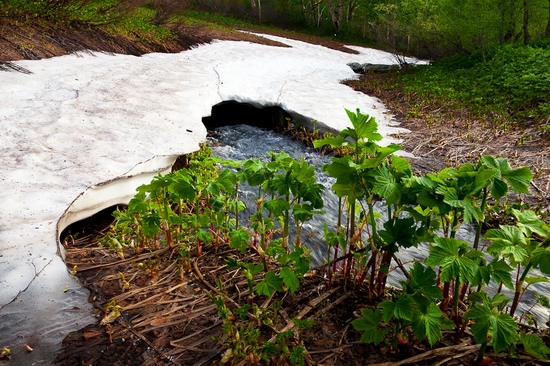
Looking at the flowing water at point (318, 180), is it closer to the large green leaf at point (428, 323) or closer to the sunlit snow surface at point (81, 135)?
the sunlit snow surface at point (81, 135)

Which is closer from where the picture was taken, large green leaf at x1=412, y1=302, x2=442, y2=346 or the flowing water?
large green leaf at x1=412, y1=302, x2=442, y2=346

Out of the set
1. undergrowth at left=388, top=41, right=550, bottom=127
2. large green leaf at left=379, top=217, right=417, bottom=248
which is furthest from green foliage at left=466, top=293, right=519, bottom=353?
undergrowth at left=388, top=41, right=550, bottom=127

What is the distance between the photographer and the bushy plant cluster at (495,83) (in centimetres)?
809

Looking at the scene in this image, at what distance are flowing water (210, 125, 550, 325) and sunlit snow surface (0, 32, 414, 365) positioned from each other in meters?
0.62

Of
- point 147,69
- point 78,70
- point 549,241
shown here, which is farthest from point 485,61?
point 549,241

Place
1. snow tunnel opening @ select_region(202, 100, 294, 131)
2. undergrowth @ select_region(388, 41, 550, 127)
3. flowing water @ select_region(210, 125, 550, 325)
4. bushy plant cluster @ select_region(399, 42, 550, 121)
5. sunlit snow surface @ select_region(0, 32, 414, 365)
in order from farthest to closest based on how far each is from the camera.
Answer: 1. bushy plant cluster @ select_region(399, 42, 550, 121)
2. undergrowth @ select_region(388, 41, 550, 127)
3. snow tunnel opening @ select_region(202, 100, 294, 131)
4. flowing water @ select_region(210, 125, 550, 325)
5. sunlit snow surface @ select_region(0, 32, 414, 365)

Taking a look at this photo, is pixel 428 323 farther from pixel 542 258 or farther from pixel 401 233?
pixel 542 258

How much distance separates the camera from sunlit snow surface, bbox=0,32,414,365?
2.03 meters

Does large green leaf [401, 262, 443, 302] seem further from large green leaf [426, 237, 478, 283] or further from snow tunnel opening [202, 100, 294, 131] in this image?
snow tunnel opening [202, 100, 294, 131]

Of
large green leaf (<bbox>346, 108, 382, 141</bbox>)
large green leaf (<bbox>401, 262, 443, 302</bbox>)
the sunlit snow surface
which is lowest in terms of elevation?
the sunlit snow surface

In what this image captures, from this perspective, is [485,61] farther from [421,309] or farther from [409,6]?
[421,309]

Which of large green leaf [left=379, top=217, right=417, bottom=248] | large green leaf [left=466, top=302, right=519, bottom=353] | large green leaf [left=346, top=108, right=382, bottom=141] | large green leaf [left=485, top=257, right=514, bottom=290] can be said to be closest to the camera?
large green leaf [left=466, top=302, right=519, bottom=353]

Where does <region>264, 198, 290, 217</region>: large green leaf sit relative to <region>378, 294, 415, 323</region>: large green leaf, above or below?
above

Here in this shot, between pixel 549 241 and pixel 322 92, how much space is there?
7762 mm
